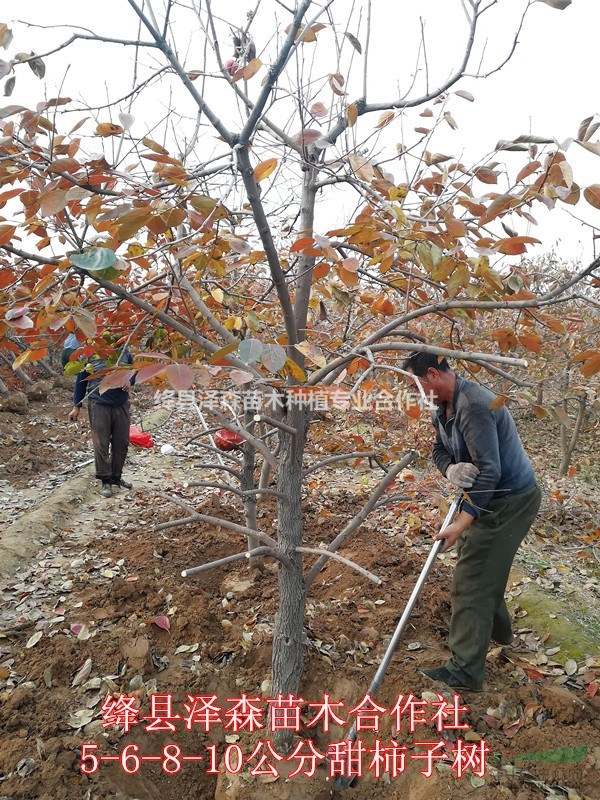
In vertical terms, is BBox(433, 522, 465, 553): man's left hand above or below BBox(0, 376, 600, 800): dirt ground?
above

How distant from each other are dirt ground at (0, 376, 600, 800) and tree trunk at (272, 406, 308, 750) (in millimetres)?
346

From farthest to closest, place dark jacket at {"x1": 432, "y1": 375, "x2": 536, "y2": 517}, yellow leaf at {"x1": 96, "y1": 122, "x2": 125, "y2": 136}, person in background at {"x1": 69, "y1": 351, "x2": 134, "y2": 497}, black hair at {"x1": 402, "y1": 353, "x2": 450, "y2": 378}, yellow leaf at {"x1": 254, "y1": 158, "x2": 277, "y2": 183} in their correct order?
1. person in background at {"x1": 69, "y1": 351, "x2": 134, "y2": 497}
2. dark jacket at {"x1": 432, "y1": 375, "x2": 536, "y2": 517}
3. black hair at {"x1": 402, "y1": 353, "x2": 450, "y2": 378}
4. yellow leaf at {"x1": 96, "y1": 122, "x2": 125, "y2": 136}
5. yellow leaf at {"x1": 254, "y1": 158, "x2": 277, "y2": 183}

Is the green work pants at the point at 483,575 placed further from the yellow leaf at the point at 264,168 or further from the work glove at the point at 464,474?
the yellow leaf at the point at 264,168

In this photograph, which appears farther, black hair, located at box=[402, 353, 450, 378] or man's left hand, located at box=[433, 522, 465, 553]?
man's left hand, located at box=[433, 522, 465, 553]

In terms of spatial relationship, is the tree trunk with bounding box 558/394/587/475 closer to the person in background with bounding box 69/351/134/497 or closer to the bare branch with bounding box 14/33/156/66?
the person in background with bounding box 69/351/134/497

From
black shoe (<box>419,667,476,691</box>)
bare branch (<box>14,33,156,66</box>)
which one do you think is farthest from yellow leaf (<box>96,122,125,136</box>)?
black shoe (<box>419,667,476,691</box>)

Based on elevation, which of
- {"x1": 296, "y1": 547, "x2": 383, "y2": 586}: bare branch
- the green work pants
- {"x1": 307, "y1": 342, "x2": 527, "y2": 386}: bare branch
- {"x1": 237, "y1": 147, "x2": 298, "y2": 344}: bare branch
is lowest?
the green work pants

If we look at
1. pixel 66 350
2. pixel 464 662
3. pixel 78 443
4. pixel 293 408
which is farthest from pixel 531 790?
pixel 78 443

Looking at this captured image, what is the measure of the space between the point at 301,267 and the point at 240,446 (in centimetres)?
161

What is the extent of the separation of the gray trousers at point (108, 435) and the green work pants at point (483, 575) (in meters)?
3.95

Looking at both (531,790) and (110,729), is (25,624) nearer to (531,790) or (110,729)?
(110,729)

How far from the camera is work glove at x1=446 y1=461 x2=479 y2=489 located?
2535 millimetres

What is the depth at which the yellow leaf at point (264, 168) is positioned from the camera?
4.09ft

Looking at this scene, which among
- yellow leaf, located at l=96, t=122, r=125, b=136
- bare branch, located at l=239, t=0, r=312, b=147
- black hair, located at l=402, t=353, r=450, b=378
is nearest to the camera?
bare branch, located at l=239, t=0, r=312, b=147
